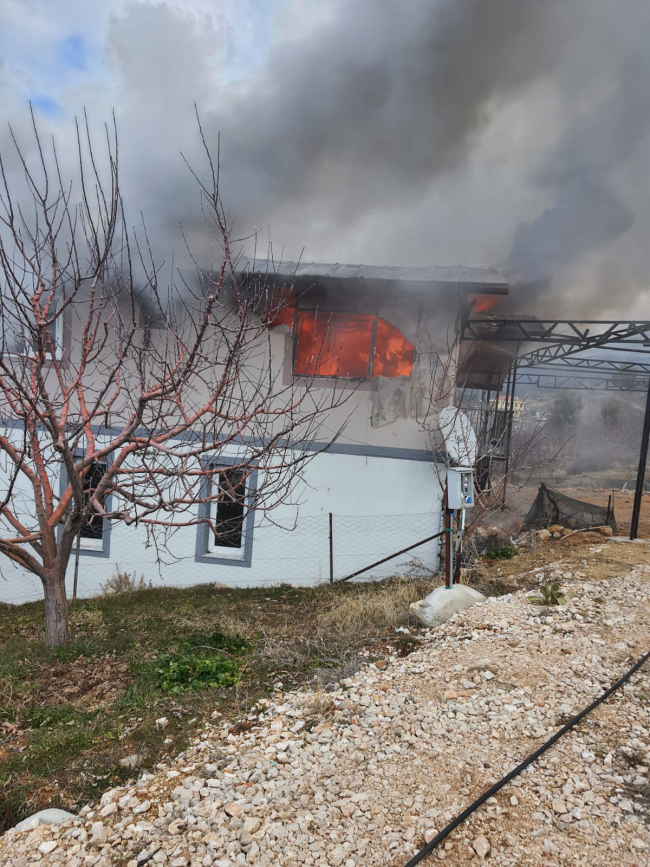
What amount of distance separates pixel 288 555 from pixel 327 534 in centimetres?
77

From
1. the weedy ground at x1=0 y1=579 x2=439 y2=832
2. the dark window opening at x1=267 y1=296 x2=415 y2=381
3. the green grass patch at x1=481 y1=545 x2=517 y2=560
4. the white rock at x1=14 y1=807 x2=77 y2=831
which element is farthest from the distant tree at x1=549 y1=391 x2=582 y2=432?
the white rock at x1=14 y1=807 x2=77 y2=831

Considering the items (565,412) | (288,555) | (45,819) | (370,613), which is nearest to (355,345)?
(288,555)

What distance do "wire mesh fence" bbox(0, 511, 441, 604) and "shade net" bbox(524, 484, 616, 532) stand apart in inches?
216

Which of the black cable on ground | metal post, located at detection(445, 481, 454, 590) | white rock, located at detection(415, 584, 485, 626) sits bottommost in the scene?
white rock, located at detection(415, 584, 485, 626)

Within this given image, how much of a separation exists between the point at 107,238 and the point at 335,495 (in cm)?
574

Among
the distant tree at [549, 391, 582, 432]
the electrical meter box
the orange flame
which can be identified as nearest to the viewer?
the electrical meter box

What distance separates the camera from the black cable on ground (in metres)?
2.35

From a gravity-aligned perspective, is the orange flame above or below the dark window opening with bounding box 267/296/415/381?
above

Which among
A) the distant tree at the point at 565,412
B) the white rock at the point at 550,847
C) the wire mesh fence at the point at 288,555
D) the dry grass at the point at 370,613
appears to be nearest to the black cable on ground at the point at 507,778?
the white rock at the point at 550,847

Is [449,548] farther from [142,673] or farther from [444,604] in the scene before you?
[142,673]

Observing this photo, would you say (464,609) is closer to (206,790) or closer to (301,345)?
(206,790)

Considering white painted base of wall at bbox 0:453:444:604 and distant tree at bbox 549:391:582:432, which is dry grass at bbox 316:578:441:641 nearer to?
white painted base of wall at bbox 0:453:444:604

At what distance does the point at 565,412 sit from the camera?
34.4 meters

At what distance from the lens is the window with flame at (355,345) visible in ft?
26.7
